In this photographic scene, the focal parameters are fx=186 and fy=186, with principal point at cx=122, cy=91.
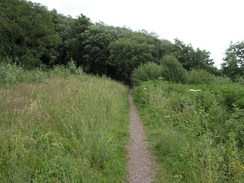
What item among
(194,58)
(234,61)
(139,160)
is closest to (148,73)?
(194,58)

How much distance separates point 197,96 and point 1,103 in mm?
8195

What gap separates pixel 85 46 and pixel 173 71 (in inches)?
874

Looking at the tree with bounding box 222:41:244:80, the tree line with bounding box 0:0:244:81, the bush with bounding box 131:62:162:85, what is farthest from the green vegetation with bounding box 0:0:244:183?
the tree with bounding box 222:41:244:80

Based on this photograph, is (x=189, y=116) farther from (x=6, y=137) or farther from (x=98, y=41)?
(x=98, y=41)

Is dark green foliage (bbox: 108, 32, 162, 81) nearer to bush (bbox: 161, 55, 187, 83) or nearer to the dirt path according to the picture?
bush (bbox: 161, 55, 187, 83)

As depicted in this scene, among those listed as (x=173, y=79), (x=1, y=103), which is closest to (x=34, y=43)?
(x=173, y=79)

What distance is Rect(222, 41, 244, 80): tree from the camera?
40469 mm

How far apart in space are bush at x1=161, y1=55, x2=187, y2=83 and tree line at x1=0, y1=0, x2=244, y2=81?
1042 millimetres

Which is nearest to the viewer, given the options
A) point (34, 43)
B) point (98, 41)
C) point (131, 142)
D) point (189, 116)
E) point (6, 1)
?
point (131, 142)

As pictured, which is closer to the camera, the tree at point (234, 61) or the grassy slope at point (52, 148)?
the grassy slope at point (52, 148)

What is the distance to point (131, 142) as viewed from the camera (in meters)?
6.04

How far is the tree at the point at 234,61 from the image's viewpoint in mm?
40469

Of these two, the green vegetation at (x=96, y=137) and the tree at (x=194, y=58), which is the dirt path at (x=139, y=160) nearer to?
the green vegetation at (x=96, y=137)

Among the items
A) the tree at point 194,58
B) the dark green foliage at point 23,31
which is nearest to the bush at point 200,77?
the tree at point 194,58
